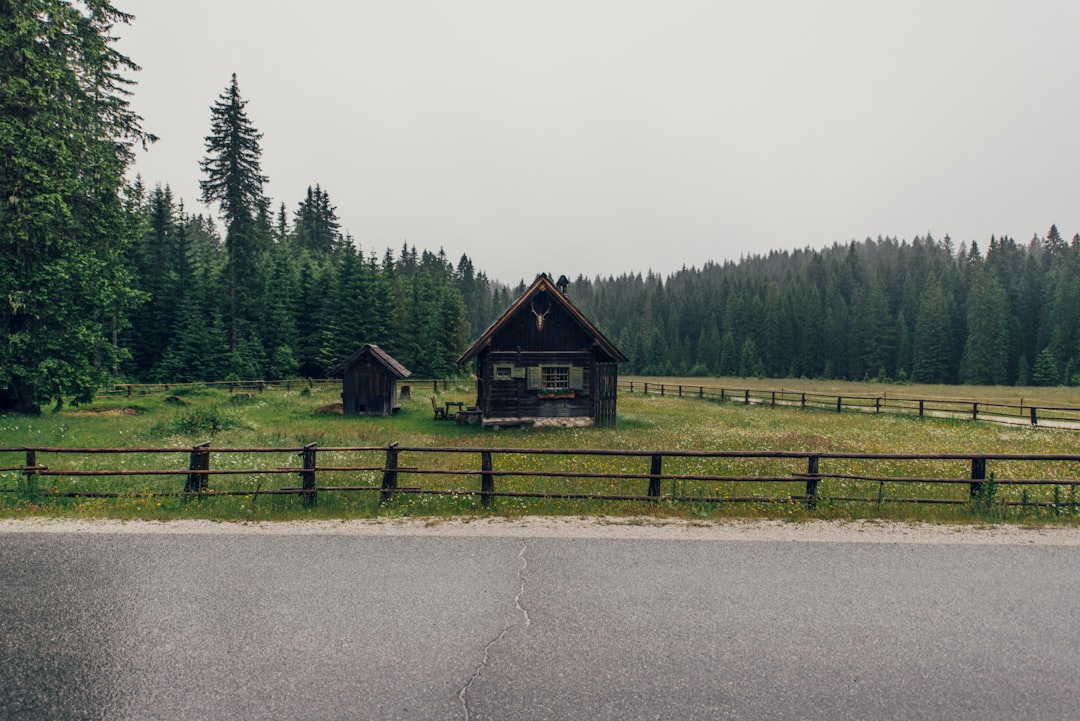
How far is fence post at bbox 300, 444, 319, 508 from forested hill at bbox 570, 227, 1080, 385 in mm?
90716

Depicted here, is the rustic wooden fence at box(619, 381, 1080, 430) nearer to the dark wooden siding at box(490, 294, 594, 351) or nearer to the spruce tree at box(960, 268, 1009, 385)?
the dark wooden siding at box(490, 294, 594, 351)

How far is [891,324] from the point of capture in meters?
86.3

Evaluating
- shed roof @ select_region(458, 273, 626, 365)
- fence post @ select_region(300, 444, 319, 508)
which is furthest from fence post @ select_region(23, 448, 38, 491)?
shed roof @ select_region(458, 273, 626, 365)

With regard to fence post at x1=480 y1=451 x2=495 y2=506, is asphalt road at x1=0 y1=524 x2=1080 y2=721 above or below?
below

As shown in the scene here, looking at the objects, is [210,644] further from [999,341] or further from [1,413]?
[999,341]

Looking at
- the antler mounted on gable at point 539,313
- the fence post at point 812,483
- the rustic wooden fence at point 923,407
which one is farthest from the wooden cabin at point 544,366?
the rustic wooden fence at point 923,407

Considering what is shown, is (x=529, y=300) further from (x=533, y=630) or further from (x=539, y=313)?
(x=533, y=630)

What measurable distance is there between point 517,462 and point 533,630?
9612 millimetres

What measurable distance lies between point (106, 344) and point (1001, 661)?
30.3 metres

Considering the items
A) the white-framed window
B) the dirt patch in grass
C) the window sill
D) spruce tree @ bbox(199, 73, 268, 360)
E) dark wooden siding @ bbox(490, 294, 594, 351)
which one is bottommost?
the dirt patch in grass

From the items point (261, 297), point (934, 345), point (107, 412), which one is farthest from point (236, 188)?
point (934, 345)

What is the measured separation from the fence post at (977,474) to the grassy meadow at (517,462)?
217mm

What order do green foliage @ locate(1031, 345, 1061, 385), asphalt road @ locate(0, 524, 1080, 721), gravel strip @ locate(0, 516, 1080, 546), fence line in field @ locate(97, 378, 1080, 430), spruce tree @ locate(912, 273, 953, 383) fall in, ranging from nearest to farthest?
1. asphalt road @ locate(0, 524, 1080, 721)
2. gravel strip @ locate(0, 516, 1080, 546)
3. fence line in field @ locate(97, 378, 1080, 430)
4. green foliage @ locate(1031, 345, 1061, 385)
5. spruce tree @ locate(912, 273, 953, 383)

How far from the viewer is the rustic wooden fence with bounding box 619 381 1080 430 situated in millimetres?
28406
